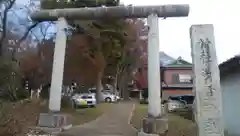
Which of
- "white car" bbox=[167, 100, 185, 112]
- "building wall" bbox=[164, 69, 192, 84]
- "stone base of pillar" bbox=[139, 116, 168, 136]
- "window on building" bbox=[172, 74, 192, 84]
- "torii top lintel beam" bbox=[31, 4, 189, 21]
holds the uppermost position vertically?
"torii top lintel beam" bbox=[31, 4, 189, 21]

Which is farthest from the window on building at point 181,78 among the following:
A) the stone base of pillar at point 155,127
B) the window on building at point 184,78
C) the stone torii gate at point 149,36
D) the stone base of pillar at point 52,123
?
the stone base of pillar at point 52,123

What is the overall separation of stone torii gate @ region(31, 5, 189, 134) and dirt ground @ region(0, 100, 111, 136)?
1959 millimetres

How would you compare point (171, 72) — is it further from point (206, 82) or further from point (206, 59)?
point (206, 82)

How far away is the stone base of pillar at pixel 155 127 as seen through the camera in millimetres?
12484

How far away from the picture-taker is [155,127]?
1257cm

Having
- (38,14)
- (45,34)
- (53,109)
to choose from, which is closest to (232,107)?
(53,109)

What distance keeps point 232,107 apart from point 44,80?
18423mm

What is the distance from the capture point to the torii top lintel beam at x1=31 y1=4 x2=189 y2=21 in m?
13.6

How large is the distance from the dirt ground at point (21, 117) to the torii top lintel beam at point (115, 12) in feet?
17.6

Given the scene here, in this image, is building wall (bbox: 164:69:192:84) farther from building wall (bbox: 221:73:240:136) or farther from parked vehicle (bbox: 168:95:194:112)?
building wall (bbox: 221:73:240:136)

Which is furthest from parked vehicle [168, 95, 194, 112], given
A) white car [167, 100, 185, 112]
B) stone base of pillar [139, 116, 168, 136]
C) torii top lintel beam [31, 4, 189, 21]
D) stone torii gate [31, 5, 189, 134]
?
torii top lintel beam [31, 4, 189, 21]

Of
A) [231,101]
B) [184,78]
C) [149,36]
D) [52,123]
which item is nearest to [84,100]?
[52,123]

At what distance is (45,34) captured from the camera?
85.1ft

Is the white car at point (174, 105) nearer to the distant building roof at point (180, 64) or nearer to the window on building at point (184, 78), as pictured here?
the window on building at point (184, 78)
